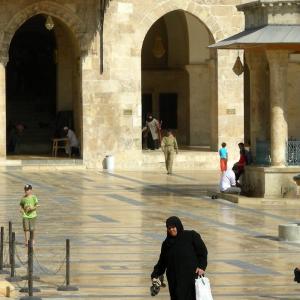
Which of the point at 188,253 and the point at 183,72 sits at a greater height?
the point at 183,72

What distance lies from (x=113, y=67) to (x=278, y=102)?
12.8 m

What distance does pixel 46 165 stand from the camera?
134 feet

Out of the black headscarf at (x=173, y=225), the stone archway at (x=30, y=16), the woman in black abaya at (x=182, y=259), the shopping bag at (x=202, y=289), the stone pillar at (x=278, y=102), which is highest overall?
the stone archway at (x=30, y=16)

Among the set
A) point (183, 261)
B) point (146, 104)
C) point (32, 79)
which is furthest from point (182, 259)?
point (32, 79)

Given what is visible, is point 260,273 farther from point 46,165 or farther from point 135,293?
point 46,165

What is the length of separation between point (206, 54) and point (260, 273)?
28.4 m

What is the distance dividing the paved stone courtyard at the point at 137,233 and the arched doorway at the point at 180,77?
9043 mm

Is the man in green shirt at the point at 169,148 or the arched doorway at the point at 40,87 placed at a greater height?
the arched doorway at the point at 40,87

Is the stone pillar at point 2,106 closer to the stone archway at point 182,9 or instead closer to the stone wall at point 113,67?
the stone wall at point 113,67

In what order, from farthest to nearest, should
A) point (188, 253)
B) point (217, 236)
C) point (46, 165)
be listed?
point (46, 165), point (217, 236), point (188, 253)

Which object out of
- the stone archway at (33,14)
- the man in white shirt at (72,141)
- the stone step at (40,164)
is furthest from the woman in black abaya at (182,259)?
the man in white shirt at (72,141)

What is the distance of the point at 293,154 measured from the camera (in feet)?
97.8

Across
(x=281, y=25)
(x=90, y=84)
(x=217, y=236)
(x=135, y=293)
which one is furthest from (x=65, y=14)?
(x=135, y=293)

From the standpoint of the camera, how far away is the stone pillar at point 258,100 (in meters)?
30.8
